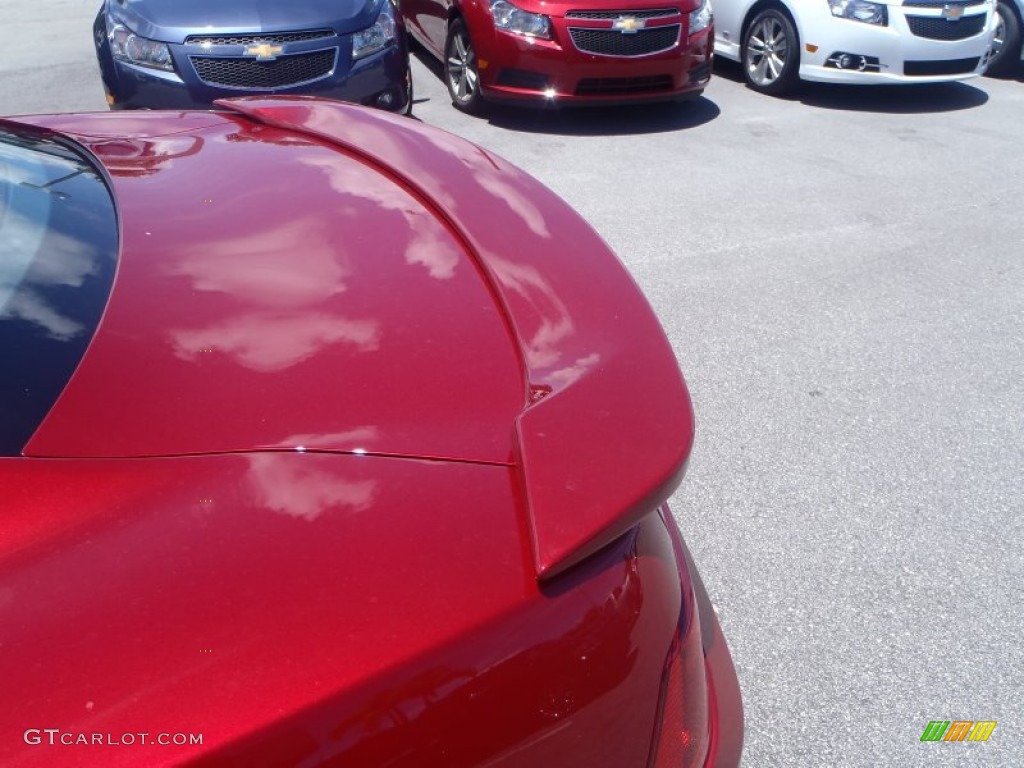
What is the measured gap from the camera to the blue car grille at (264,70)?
540 cm

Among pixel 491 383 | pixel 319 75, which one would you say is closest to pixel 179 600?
pixel 491 383

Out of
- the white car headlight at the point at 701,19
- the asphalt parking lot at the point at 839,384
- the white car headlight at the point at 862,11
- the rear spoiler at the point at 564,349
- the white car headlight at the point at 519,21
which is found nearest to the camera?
the rear spoiler at the point at 564,349

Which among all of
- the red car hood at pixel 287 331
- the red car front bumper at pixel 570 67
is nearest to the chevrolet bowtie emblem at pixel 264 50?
the red car front bumper at pixel 570 67

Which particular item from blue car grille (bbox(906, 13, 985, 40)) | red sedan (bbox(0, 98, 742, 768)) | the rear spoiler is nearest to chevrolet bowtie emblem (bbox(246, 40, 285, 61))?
the rear spoiler

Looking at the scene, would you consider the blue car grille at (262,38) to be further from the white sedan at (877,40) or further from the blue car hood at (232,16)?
the white sedan at (877,40)

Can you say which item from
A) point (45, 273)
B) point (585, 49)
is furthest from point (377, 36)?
point (45, 273)

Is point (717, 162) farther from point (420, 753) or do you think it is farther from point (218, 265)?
point (420, 753)

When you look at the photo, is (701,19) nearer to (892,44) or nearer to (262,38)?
(892,44)

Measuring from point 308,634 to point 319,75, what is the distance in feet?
17.0

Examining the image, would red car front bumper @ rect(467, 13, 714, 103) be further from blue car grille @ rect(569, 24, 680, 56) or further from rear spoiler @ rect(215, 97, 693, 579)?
rear spoiler @ rect(215, 97, 693, 579)

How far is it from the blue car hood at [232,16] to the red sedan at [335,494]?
13.4ft

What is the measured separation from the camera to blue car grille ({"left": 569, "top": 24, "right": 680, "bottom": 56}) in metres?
6.66

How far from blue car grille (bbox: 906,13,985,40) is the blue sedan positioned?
446 cm

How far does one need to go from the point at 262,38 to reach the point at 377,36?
721 millimetres
